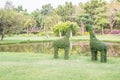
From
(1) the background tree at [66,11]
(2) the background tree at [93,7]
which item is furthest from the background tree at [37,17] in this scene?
(2) the background tree at [93,7]

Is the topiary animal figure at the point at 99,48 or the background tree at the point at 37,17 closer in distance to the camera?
the topiary animal figure at the point at 99,48

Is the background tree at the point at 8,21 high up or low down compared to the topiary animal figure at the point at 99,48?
up

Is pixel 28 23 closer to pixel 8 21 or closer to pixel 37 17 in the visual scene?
pixel 37 17

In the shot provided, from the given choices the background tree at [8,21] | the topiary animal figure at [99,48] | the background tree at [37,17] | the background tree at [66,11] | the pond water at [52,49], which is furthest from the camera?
the background tree at [37,17]

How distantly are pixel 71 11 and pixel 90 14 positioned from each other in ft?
16.9

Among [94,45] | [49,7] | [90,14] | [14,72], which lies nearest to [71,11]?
[90,14]

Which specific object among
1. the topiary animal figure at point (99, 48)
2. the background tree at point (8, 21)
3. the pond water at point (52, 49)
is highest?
the background tree at point (8, 21)

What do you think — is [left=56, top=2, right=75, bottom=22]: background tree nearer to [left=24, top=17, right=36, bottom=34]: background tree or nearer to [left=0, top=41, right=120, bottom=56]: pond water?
[left=24, top=17, right=36, bottom=34]: background tree

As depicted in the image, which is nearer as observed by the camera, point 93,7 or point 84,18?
point 84,18

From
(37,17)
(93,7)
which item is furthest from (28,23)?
(93,7)

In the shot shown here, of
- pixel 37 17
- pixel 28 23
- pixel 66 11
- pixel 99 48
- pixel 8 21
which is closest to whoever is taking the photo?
pixel 99 48

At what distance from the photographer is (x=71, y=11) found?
53562mm

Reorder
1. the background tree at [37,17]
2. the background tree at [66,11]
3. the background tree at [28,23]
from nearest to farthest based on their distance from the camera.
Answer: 1. the background tree at [28,23]
2. the background tree at [66,11]
3. the background tree at [37,17]

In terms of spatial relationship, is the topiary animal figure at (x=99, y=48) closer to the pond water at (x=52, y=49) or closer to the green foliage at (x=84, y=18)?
the pond water at (x=52, y=49)
